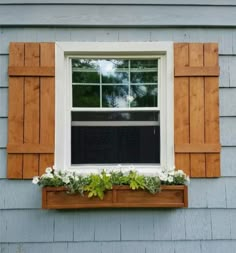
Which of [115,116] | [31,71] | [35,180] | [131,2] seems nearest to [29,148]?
[35,180]

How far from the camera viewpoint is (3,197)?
2.38m

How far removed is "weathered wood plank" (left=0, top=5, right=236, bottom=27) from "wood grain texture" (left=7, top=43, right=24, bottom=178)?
237mm

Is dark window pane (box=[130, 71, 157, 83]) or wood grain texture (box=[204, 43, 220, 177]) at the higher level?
dark window pane (box=[130, 71, 157, 83])

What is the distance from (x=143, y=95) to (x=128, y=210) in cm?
88

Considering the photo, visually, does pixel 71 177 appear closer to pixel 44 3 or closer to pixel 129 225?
pixel 129 225

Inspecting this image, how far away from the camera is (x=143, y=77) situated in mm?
2549

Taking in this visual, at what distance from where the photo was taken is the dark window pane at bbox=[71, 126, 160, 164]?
2492 mm

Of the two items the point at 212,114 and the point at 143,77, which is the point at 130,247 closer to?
the point at 212,114

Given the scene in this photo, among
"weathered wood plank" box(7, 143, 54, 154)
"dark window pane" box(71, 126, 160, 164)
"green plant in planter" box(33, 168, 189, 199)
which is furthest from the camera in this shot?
"dark window pane" box(71, 126, 160, 164)

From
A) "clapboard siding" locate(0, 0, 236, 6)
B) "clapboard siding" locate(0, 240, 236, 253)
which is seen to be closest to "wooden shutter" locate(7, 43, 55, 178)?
"clapboard siding" locate(0, 0, 236, 6)

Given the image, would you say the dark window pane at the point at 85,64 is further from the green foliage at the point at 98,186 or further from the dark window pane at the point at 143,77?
the green foliage at the point at 98,186

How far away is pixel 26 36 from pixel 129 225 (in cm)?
161

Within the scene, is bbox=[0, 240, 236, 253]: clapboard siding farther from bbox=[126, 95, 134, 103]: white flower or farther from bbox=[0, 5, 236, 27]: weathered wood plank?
bbox=[0, 5, 236, 27]: weathered wood plank

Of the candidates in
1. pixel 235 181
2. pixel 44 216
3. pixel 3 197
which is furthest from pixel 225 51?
pixel 3 197
